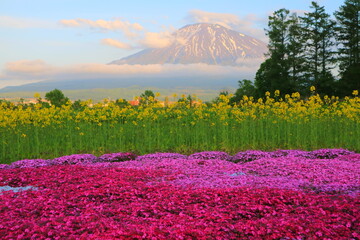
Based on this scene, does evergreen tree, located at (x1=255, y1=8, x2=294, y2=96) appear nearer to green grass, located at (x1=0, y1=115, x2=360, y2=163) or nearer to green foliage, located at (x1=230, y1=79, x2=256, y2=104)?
green foliage, located at (x1=230, y1=79, x2=256, y2=104)

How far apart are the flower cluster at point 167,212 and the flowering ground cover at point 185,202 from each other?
0.05ft

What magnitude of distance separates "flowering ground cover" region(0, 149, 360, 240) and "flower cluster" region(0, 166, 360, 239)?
14 millimetres

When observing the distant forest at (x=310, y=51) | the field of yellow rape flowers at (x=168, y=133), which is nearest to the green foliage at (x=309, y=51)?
the distant forest at (x=310, y=51)

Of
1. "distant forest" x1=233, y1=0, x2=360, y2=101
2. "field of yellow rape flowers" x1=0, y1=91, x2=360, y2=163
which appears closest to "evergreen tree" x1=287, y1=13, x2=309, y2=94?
"distant forest" x1=233, y1=0, x2=360, y2=101

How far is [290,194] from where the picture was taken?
24.4 feet

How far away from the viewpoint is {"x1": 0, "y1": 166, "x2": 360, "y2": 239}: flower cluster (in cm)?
545

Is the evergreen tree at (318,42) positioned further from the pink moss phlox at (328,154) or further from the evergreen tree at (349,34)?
the pink moss phlox at (328,154)

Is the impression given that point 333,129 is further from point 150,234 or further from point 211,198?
point 150,234

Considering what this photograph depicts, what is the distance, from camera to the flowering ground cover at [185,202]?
5539 millimetres

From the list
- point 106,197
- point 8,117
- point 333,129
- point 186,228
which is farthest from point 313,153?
point 8,117

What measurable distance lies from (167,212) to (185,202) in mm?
642

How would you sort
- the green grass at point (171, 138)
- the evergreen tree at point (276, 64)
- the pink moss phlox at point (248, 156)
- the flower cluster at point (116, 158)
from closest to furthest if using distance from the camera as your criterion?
the pink moss phlox at point (248, 156) → the flower cluster at point (116, 158) → the green grass at point (171, 138) → the evergreen tree at point (276, 64)

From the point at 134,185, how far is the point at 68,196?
1.47 metres

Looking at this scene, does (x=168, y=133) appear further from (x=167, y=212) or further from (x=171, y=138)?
(x=167, y=212)
